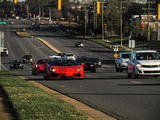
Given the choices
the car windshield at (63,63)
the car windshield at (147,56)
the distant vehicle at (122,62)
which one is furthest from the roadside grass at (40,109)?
the distant vehicle at (122,62)

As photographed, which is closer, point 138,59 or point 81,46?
point 138,59

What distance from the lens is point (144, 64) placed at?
80.3ft

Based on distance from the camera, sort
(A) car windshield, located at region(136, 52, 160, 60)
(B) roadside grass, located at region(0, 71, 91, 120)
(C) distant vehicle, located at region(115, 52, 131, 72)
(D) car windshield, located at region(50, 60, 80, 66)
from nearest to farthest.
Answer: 1. (B) roadside grass, located at region(0, 71, 91, 120)
2. (A) car windshield, located at region(136, 52, 160, 60)
3. (D) car windshield, located at region(50, 60, 80, 66)
4. (C) distant vehicle, located at region(115, 52, 131, 72)

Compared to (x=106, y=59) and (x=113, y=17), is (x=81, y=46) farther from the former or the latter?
(x=113, y=17)

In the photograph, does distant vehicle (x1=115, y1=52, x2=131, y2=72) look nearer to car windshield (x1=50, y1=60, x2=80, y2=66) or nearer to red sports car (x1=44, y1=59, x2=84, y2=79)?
car windshield (x1=50, y1=60, x2=80, y2=66)

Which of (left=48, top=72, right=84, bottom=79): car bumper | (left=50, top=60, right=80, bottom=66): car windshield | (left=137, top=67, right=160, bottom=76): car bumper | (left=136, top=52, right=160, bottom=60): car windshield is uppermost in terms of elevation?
(left=136, top=52, right=160, bottom=60): car windshield

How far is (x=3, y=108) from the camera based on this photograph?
12.9 metres

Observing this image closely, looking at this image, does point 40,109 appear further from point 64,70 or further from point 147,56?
point 147,56

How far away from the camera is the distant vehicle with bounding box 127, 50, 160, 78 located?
2442cm

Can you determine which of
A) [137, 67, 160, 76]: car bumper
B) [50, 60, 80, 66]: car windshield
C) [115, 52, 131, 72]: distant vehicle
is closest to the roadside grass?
[137, 67, 160, 76]: car bumper

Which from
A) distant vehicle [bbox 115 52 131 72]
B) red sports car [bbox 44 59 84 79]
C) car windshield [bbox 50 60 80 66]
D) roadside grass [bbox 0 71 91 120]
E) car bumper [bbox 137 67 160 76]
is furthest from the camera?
distant vehicle [bbox 115 52 131 72]

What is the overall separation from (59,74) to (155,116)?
47.3 feet

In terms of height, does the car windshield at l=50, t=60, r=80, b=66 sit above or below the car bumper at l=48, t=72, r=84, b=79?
above

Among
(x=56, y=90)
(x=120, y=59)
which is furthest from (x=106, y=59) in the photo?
(x=56, y=90)
